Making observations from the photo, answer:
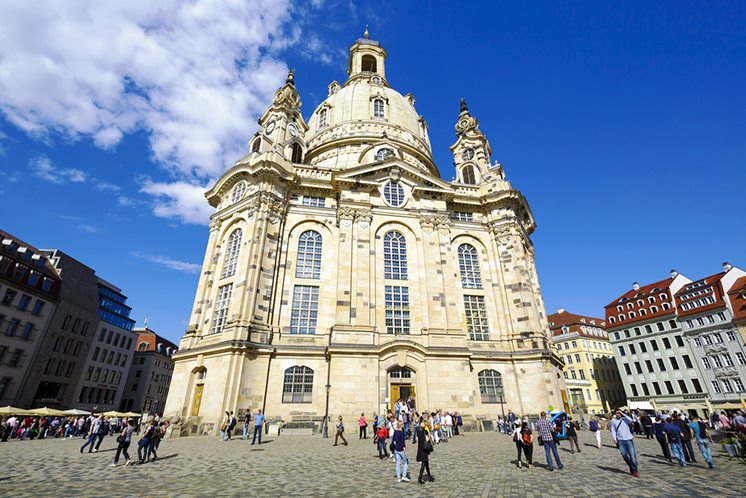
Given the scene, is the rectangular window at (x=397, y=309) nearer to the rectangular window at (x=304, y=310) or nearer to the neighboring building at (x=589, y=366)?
the rectangular window at (x=304, y=310)

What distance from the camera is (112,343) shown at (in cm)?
5841

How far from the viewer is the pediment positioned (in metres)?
33.6

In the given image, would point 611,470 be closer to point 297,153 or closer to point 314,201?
point 314,201

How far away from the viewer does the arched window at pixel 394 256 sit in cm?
3125

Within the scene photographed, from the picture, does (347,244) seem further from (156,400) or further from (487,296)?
(156,400)

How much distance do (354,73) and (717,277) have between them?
202 feet

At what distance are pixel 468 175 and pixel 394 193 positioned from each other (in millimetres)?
13021

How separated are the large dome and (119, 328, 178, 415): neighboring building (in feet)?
177

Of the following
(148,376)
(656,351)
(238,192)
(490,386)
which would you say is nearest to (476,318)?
Answer: (490,386)

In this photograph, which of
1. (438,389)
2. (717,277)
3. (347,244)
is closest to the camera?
(438,389)

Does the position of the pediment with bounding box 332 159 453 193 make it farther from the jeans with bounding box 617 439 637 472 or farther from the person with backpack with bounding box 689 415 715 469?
the jeans with bounding box 617 439 637 472

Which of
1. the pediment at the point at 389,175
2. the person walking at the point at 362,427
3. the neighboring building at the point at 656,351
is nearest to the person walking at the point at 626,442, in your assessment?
the person walking at the point at 362,427

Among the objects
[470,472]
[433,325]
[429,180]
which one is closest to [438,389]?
[433,325]

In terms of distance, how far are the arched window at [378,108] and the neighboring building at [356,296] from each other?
1051 cm
